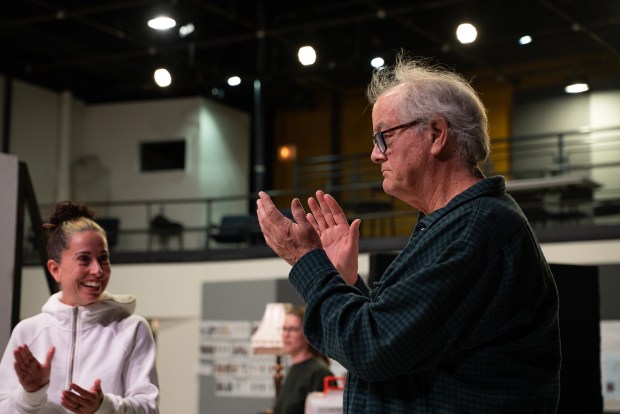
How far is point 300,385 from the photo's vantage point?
19.6ft

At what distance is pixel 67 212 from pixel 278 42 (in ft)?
41.3

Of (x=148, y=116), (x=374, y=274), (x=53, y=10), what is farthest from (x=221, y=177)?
(x=374, y=274)

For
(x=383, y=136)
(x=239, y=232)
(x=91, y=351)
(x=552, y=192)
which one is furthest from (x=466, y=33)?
(x=383, y=136)

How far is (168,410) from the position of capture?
12.8 meters

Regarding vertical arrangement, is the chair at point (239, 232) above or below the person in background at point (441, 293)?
above

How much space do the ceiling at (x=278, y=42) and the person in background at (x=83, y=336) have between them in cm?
1018

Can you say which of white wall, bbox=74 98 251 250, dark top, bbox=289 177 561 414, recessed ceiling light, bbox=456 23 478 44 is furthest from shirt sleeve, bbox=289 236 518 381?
white wall, bbox=74 98 251 250

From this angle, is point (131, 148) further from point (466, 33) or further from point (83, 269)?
point (83, 269)

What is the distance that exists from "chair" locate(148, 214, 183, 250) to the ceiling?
2416 millimetres

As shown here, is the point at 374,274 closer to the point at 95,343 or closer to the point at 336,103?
the point at 95,343

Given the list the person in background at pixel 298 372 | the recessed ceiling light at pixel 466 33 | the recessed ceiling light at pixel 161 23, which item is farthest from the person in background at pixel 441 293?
the recessed ceiling light at pixel 466 33

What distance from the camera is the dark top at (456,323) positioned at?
5.73 feet

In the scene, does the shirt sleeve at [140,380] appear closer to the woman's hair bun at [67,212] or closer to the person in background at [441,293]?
the woman's hair bun at [67,212]

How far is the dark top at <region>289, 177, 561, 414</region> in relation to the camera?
175cm
